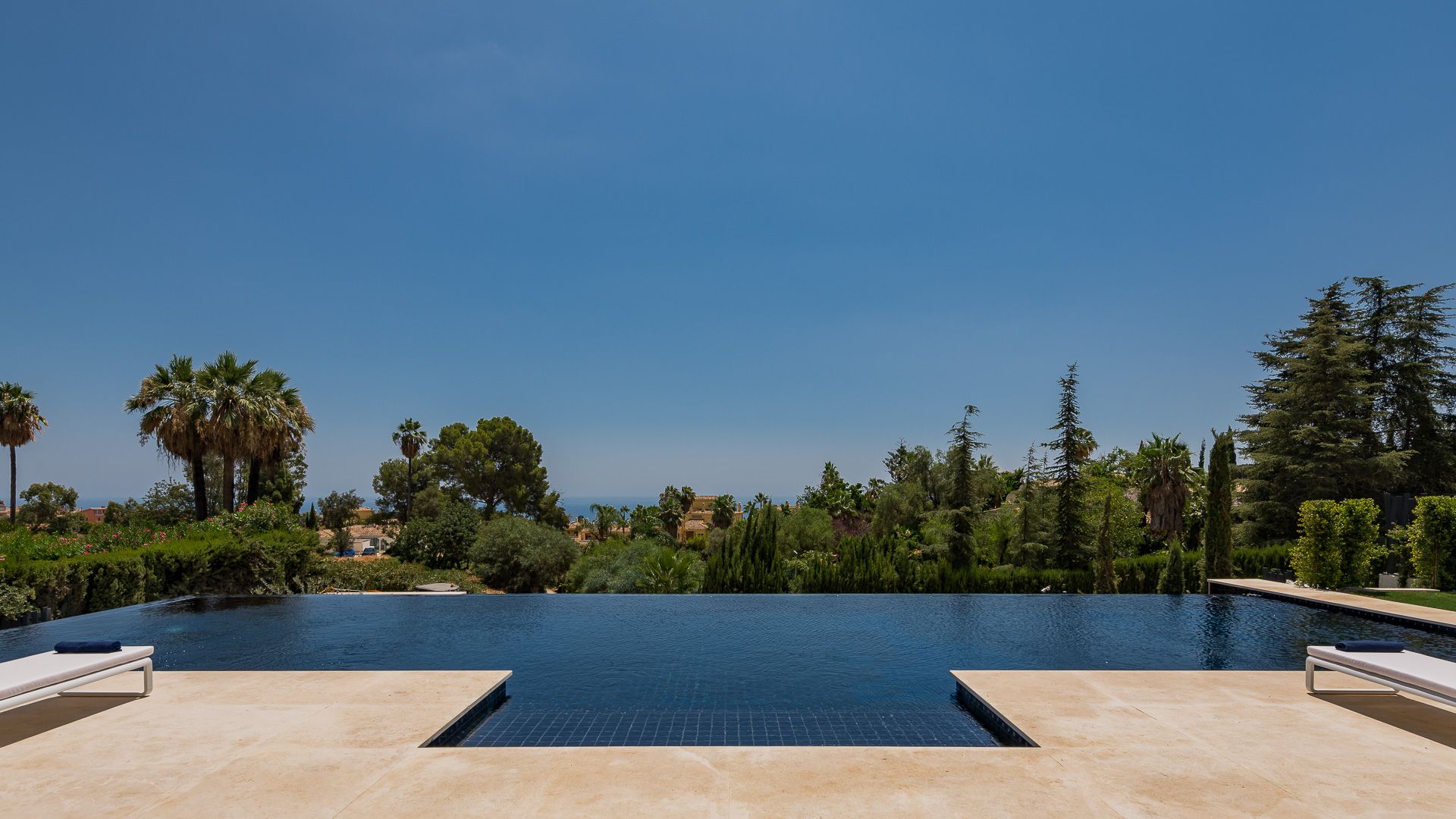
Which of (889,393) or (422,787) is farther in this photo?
(889,393)

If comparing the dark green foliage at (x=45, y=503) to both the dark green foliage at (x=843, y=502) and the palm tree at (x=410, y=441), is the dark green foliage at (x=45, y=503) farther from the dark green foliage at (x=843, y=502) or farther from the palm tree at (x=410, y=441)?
the dark green foliage at (x=843, y=502)

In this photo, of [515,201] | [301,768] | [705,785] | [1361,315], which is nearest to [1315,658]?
[705,785]

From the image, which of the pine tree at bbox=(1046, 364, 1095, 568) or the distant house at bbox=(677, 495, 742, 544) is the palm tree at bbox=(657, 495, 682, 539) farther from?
the pine tree at bbox=(1046, 364, 1095, 568)

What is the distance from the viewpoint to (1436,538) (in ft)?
41.6

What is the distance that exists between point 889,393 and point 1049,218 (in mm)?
13231

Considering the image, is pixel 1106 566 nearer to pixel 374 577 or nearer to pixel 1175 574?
pixel 1175 574

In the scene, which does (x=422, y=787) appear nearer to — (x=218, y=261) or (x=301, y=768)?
(x=301, y=768)

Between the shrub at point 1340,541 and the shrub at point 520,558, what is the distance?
1964 cm

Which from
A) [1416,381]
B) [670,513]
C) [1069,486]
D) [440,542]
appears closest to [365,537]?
[670,513]

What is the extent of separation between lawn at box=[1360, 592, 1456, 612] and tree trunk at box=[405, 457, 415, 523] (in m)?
47.0

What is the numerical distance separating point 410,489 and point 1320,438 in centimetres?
4765

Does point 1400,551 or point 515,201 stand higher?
point 515,201

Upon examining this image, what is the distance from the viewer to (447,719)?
4.98 metres

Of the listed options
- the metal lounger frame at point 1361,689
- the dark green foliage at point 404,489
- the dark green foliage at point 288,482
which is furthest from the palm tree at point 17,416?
the metal lounger frame at point 1361,689
